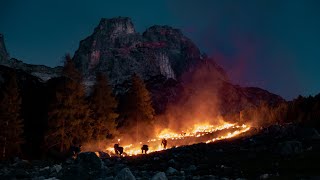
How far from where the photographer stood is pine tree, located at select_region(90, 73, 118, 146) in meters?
79.1

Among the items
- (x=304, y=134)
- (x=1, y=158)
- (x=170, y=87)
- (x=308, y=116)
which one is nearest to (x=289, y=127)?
(x=304, y=134)

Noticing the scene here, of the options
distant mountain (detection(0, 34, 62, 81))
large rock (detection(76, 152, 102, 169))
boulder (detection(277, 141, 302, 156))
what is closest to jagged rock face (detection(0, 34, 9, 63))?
distant mountain (detection(0, 34, 62, 81))

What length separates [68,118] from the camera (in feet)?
228

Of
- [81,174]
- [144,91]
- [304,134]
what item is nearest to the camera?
[81,174]

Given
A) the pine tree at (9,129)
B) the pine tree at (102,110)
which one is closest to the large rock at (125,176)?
the pine tree at (9,129)

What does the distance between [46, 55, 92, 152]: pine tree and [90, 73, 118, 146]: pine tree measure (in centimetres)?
570

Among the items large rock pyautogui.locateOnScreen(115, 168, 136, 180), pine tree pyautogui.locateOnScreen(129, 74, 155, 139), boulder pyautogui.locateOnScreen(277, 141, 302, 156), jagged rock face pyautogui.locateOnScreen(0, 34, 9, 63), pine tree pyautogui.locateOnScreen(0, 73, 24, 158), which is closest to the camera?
large rock pyautogui.locateOnScreen(115, 168, 136, 180)

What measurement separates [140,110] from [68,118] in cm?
2455

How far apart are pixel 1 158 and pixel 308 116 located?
46488mm

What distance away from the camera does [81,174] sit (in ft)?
104

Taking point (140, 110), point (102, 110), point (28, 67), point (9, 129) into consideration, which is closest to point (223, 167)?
point (9, 129)

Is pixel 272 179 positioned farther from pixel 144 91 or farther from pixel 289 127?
pixel 144 91

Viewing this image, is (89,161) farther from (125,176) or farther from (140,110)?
(140,110)

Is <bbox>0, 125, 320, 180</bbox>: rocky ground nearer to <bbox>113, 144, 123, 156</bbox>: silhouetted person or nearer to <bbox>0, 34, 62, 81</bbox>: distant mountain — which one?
<bbox>113, 144, 123, 156</bbox>: silhouetted person
